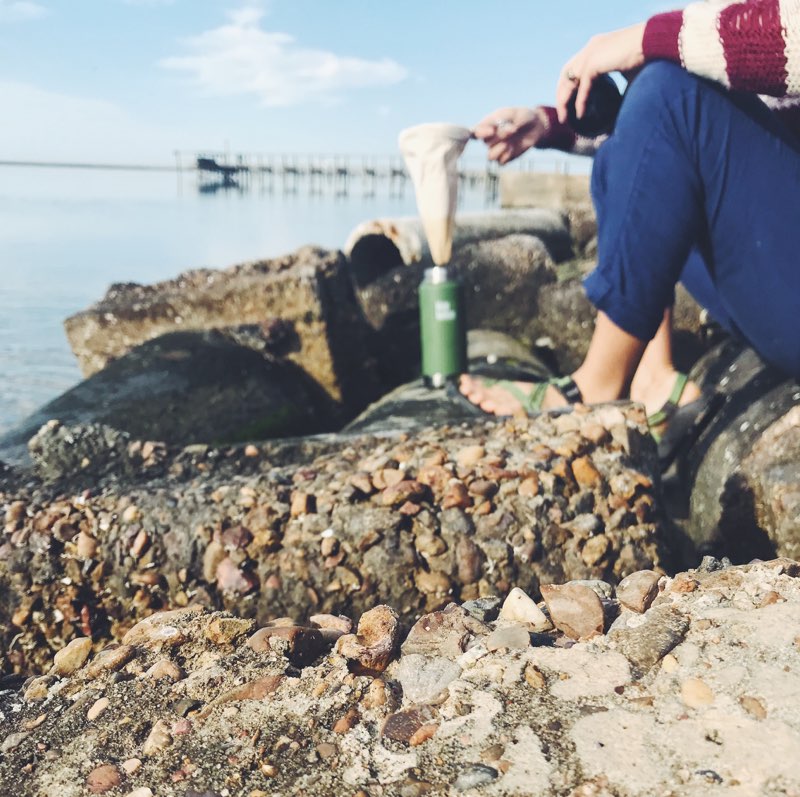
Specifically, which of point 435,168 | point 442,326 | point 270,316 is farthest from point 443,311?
point 270,316

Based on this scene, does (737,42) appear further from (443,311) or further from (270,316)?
(270,316)

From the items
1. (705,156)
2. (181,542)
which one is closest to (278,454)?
(181,542)

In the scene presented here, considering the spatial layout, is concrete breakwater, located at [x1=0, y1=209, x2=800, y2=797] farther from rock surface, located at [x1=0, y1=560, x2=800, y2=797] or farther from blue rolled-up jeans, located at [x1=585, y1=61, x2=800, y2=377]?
blue rolled-up jeans, located at [x1=585, y1=61, x2=800, y2=377]

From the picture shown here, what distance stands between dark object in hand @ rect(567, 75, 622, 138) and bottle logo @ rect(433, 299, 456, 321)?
0.79 metres

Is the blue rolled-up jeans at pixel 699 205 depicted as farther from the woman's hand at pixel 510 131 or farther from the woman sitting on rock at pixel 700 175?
the woman's hand at pixel 510 131

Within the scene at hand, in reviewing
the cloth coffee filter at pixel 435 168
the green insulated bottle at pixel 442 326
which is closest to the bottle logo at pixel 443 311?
the green insulated bottle at pixel 442 326

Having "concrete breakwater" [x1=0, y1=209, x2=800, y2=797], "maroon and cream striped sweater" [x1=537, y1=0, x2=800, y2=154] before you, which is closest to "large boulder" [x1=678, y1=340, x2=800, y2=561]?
"concrete breakwater" [x1=0, y1=209, x2=800, y2=797]

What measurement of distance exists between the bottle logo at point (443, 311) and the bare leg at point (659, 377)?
722mm

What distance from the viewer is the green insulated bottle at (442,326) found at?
289 cm

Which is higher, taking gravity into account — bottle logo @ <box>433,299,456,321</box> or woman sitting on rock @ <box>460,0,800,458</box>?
woman sitting on rock @ <box>460,0,800,458</box>

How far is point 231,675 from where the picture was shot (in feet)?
4.12

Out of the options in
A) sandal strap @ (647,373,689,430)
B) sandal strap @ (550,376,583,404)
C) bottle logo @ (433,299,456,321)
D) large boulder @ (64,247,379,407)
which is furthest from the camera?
large boulder @ (64,247,379,407)

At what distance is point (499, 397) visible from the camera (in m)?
2.43

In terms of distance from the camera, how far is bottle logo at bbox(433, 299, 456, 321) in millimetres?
2887
